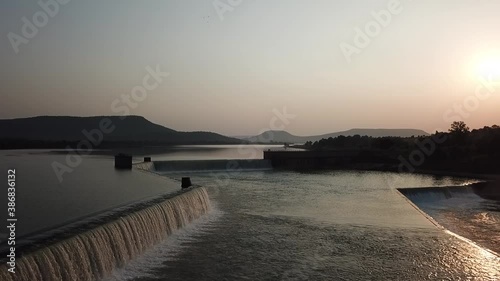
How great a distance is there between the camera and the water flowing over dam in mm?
8273

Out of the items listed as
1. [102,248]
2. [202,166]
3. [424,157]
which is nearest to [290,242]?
[102,248]

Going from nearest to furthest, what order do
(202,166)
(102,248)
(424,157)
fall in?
(102,248), (202,166), (424,157)

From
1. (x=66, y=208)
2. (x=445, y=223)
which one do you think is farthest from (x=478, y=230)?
(x=66, y=208)

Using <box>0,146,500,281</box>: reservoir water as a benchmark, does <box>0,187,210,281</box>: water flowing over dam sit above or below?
above

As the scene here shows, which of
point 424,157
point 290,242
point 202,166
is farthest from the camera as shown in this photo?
point 424,157

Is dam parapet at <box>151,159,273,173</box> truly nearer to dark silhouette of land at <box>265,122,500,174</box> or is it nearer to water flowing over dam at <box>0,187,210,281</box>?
dark silhouette of land at <box>265,122,500,174</box>

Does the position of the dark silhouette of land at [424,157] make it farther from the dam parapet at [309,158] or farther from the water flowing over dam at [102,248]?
the water flowing over dam at [102,248]

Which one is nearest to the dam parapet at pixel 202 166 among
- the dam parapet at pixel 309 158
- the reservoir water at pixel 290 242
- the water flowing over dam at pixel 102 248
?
the dam parapet at pixel 309 158

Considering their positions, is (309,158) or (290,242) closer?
(290,242)

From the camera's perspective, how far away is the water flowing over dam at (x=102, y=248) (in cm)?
827

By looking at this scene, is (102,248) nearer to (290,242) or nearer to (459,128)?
(290,242)

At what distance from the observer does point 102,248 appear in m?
10.5

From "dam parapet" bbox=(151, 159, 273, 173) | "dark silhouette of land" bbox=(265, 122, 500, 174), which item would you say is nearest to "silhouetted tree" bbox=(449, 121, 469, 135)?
"dark silhouette of land" bbox=(265, 122, 500, 174)

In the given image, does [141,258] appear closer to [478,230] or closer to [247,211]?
[247,211]
